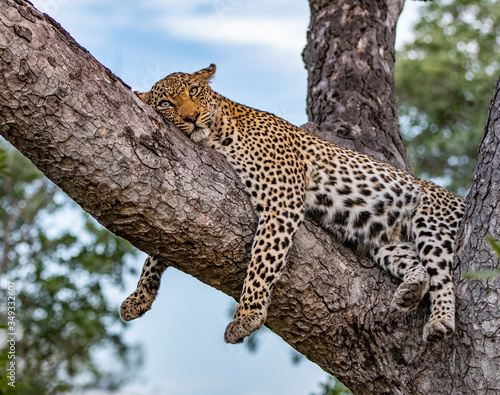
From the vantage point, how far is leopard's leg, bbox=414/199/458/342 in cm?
485

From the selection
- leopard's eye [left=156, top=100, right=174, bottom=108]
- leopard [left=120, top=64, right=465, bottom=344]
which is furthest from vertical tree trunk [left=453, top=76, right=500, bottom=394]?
leopard's eye [left=156, top=100, right=174, bottom=108]

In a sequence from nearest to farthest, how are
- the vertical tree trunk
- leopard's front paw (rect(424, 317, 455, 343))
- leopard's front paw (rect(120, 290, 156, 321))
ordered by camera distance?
the vertical tree trunk, leopard's front paw (rect(424, 317, 455, 343)), leopard's front paw (rect(120, 290, 156, 321))

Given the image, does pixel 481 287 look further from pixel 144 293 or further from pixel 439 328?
pixel 144 293

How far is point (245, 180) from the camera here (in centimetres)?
531

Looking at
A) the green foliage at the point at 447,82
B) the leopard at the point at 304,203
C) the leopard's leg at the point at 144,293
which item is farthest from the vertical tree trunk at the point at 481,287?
the green foliage at the point at 447,82

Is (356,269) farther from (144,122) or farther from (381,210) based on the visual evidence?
(144,122)

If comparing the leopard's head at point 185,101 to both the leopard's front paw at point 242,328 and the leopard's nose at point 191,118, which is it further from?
the leopard's front paw at point 242,328

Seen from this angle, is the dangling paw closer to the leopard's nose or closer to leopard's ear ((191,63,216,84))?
the leopard's nose

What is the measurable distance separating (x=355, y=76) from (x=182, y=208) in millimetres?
3904

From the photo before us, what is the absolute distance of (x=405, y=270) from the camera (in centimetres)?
546

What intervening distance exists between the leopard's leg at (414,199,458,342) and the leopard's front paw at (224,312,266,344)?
4.25ft

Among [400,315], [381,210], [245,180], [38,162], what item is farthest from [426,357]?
[38,162]

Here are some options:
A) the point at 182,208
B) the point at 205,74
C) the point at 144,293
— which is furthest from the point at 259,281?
the point at 205,74

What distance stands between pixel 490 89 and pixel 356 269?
16.3 meters
